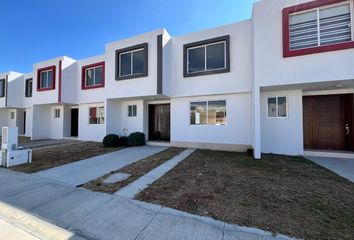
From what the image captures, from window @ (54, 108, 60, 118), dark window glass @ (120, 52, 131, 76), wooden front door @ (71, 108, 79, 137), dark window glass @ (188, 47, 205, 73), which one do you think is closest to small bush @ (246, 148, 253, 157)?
dark window glass @ (188, 47, 205, 73)

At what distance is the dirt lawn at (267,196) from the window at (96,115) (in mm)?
9521

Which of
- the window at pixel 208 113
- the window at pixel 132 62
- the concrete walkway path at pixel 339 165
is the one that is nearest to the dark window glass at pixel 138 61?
the window at pixel 132 62

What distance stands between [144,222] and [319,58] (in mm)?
8377

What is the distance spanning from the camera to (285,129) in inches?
345

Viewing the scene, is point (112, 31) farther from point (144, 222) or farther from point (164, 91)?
point (144, 222)

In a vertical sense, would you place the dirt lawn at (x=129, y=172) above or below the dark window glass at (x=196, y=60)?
below

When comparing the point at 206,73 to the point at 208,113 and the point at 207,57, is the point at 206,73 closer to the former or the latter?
the point at 207,57

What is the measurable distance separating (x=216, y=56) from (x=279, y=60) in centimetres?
344

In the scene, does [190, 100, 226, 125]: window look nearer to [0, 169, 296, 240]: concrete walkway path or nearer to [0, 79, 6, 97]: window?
[0, 169, 296, 240]: concrete walkway path

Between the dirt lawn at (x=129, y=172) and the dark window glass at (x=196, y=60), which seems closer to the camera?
the dirt lawn at (x=129, y=172)

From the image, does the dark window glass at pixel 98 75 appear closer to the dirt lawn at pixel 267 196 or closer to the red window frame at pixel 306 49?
the dirt lawn at pixel 267 196

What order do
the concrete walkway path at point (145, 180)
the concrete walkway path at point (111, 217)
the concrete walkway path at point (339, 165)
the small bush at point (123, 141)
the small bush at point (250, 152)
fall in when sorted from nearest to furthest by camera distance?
the concrete walkway path at point (111, 217), the concrete walkway path at point (145, 180), the concrete walkway path at point (339, 165), the small bush at point (250, 152), the small bush at point (123, 141)

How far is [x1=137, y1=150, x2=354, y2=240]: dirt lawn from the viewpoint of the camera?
304cm

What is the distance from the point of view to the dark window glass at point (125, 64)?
11305 mm
